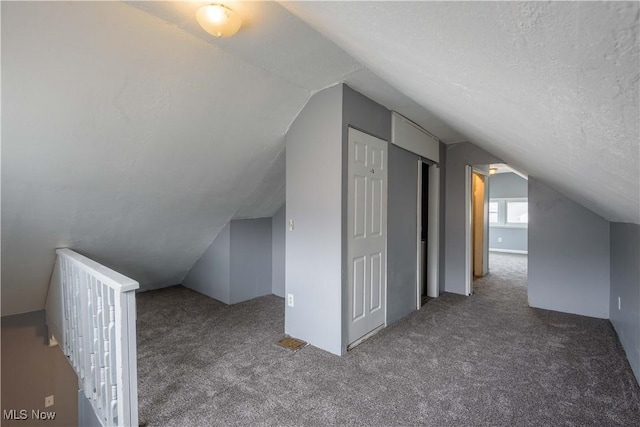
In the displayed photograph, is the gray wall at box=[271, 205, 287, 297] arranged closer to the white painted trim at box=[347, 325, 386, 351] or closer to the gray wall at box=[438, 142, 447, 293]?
the white painted trim at box=[347, 325, 386, 351]

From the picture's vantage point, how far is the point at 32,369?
331cm

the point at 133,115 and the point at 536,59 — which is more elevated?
the point at 133,115

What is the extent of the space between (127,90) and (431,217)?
12.5ft

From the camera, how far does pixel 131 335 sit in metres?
1.60

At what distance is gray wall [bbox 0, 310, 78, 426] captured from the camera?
317 centimetres

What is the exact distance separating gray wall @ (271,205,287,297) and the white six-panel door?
5.34 feet

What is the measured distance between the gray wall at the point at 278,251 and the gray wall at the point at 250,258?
A: 6 centimetres

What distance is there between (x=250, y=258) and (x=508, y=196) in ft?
24.7

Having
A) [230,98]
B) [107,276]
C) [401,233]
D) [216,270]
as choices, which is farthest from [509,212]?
[107,276]

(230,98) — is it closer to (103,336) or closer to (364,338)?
(103,336)

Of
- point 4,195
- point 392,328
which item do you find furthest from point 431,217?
point 4,195

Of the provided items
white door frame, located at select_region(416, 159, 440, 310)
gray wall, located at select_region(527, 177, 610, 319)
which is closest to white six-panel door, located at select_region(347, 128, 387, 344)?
white door frame, located at select_region(416, 159, 440, 310)

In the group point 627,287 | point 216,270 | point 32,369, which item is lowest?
point 32,369

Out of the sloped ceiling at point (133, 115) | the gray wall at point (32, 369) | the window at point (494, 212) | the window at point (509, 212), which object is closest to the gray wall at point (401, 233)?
the sloped ceiling at point (133, 115)
